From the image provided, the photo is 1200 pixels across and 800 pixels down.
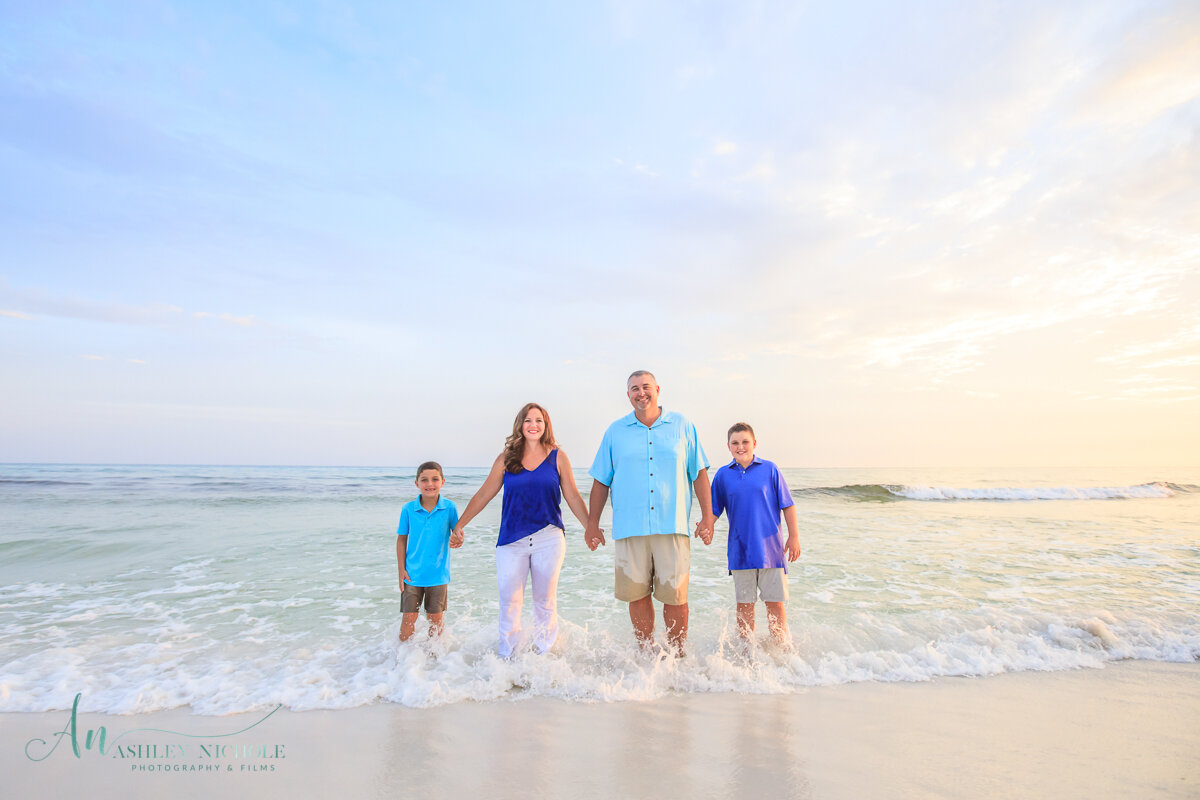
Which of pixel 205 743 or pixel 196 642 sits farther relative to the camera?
pixel 196 642

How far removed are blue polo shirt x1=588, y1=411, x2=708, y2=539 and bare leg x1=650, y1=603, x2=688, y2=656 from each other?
0.63 metres

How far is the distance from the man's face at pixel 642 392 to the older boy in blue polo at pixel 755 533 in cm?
86

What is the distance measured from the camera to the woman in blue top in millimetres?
4477

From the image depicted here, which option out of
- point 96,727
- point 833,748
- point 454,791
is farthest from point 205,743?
point 833,748

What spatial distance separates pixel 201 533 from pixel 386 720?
11.6 meters

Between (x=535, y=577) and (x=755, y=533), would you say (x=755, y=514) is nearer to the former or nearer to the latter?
(x=755, y=533)

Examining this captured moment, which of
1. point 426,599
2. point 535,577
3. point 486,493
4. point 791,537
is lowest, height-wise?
point 426,599

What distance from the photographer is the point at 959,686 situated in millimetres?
4289

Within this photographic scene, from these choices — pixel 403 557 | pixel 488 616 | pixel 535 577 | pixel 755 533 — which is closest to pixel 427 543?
pixel 403 557

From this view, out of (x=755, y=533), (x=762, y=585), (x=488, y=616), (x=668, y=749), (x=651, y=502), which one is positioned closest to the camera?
(x=668, y=749)

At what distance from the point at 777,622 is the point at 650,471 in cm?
174

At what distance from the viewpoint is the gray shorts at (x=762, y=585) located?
4715mm

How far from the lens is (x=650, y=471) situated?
4.45m

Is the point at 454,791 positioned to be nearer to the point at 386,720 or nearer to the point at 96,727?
the point at 386,720
